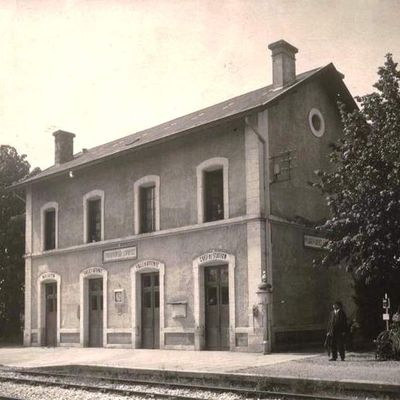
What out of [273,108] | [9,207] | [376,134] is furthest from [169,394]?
[9,207]

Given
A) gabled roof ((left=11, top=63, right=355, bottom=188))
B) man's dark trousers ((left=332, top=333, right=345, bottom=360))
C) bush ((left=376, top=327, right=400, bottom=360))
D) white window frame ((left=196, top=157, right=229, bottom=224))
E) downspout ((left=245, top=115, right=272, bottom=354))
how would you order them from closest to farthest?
bush ((left=376, top=327, right=400, bottom=360))
man's dark trousers ((left=332, top=333, right=345, bottom=360))
downspout ((left=245, top=115, right=272, bottom=354))
gabled roof ((left=11, top=63, right=355, bottom=188))
white window frame ((left=196, top=157, right=229, bottom=224))

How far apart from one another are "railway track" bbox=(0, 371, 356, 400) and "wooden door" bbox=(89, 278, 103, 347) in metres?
6.54

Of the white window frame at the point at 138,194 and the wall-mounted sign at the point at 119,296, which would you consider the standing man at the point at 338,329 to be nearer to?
the white window frame at the point at 138,194

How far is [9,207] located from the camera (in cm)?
2770

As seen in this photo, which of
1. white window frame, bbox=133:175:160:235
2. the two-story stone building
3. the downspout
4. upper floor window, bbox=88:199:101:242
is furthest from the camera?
upper floor window, bbox=88:199:101:242

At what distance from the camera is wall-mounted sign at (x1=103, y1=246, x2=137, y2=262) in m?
18.9

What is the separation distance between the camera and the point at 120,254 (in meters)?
19.3

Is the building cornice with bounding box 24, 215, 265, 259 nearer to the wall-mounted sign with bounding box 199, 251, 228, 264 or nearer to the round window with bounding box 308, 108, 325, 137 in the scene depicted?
the wall-mounted sign with bounding box 199, 251, 228, 264

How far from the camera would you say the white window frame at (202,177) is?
16547mm

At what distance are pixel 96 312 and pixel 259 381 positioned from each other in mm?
11018

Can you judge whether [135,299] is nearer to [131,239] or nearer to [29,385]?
[131,239]

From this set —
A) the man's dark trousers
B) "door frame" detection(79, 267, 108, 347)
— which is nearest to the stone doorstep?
the man's dark trousers

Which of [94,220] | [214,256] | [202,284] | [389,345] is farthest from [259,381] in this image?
[94,220]

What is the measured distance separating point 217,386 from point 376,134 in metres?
7.00
